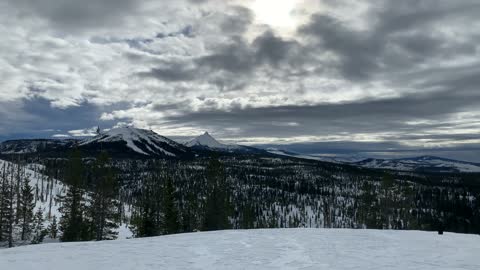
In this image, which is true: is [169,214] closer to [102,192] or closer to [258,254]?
[102,192]

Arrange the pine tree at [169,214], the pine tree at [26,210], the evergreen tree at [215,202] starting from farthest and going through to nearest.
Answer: the pine tree at [26,210]
the evergreen tree at [215,202]
the pine tree at [169,214]

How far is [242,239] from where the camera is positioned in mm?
20375

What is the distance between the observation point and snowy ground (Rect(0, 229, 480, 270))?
44.6 feet

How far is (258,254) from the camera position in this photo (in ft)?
51.9

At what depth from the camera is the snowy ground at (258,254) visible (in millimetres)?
13597

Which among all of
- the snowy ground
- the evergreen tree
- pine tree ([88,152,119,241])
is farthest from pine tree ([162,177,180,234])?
the snowy ground

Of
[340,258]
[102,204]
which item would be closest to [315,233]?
[340,258]

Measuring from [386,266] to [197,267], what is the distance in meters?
7.29

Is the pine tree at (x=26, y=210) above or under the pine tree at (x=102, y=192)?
under

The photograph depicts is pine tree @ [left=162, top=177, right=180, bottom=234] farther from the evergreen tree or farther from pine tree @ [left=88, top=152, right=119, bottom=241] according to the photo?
pine tree @ [left=88, top=152, right=119, bottom=241]

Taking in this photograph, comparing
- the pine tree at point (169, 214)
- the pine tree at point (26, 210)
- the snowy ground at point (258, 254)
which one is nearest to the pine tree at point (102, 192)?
the pine tree at point (169, 214)

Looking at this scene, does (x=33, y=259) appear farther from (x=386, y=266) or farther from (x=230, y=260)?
(x=386, y=266)

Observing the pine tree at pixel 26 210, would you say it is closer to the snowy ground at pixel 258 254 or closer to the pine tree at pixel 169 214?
the pine tree at pixel 169 214

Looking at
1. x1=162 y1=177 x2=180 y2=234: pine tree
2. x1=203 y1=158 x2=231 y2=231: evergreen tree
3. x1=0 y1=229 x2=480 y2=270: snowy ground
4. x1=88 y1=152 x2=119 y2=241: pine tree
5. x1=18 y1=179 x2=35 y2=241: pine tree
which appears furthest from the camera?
x1=18 y1=179 x2=35 y2=241: pine tree
